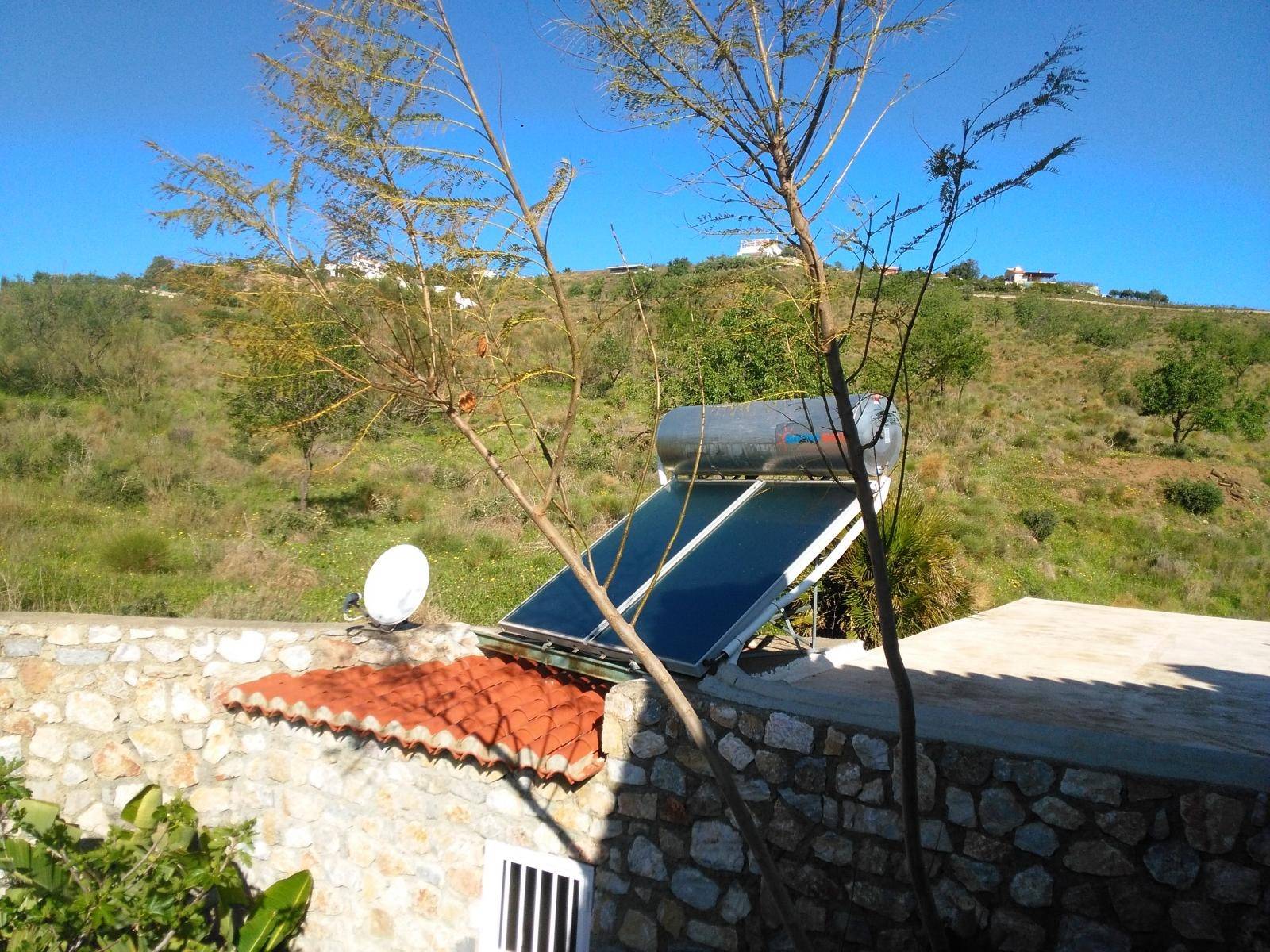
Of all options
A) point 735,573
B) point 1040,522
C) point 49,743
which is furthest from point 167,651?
point 1040,522

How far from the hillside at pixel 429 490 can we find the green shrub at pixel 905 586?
130cm

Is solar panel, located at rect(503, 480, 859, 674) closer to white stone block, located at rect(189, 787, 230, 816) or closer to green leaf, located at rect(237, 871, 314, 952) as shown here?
green leaf, located at rect(237, 871, 314, 952)

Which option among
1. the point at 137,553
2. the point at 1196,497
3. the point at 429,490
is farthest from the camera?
the point at 1196,497

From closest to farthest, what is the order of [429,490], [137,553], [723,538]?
[723,538], [137,553], [429,490]

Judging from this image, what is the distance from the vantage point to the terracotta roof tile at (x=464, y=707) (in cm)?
396

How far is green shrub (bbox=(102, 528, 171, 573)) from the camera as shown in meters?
9.68

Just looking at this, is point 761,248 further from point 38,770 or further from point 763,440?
point 38,770

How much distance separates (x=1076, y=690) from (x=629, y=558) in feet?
8.34

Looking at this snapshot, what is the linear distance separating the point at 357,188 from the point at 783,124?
1.34 m

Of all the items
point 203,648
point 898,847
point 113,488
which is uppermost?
point 113,488

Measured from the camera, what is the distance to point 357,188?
2633mm

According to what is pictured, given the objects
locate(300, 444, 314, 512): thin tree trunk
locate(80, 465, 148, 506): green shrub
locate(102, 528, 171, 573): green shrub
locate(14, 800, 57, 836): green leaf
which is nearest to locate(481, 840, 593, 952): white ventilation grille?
locate(14, 800, 57, 836): green leaf

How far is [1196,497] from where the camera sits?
17.6m

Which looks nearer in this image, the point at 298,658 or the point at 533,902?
the point at 533,902
